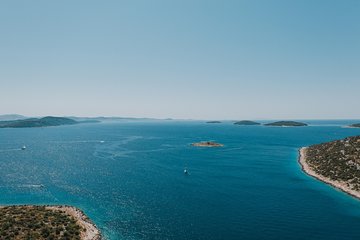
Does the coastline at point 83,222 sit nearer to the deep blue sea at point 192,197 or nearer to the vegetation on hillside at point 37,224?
the vegetation on hillside at point 37,224

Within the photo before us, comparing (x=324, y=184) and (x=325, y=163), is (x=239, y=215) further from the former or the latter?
(x=325, y=163)

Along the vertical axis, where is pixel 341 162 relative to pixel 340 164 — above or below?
above

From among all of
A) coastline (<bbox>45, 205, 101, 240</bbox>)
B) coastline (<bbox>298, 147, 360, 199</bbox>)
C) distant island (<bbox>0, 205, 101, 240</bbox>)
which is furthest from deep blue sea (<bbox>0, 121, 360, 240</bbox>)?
distant island (<bbox>0, 205, 101, 240</bbox>)

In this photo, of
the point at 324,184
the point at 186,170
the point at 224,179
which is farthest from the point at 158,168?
the point at 324,184

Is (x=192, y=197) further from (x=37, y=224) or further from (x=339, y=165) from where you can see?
(x=339, y=165)

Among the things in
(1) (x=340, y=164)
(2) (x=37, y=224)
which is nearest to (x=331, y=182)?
(1) (x=340, y=164)
